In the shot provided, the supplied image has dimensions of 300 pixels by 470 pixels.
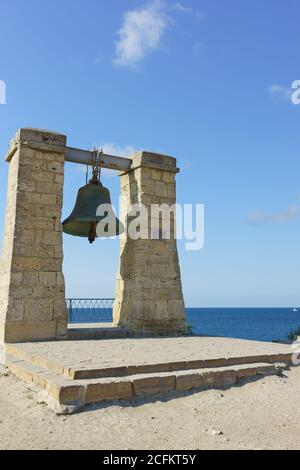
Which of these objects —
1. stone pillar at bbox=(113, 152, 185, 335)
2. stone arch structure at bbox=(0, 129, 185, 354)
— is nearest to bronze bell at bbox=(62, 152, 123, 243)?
stone arch structure at bbox=(0, 129, 185, 354)

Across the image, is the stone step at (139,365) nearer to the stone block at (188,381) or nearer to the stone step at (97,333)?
the stone block at (188,381)

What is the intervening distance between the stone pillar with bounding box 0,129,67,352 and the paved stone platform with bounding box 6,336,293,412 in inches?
23.0

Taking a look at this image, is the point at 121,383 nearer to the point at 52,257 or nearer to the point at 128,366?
the point at 128,366

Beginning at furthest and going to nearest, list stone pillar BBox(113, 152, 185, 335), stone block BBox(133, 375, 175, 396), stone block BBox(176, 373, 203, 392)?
stone pillar BBox(113, 152, 185, 335) → stone block BBox(176, 373, 203, 392) → stone block BBox(133, 375, 175, 396)

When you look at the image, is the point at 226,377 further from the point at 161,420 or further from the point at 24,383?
the point at 24,383

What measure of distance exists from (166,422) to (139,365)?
31.2 inches

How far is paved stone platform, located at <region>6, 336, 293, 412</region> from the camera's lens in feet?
12.7

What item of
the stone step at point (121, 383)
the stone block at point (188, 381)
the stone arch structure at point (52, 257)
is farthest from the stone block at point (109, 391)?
the stone arch structure at point (52, 257)

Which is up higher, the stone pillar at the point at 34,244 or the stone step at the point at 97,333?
the stone pillar at the point at 34,244

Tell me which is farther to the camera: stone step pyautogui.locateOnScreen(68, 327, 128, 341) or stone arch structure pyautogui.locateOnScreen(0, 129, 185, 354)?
stone step pyautogui.locateOnScreen(68, 327, 128, 341)

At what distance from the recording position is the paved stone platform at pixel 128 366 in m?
3.87

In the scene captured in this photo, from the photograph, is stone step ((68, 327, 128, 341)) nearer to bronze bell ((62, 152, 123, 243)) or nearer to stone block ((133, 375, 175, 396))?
bronze bell ((62, 152, 123, 243))

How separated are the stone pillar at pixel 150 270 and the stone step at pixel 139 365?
260 cm
